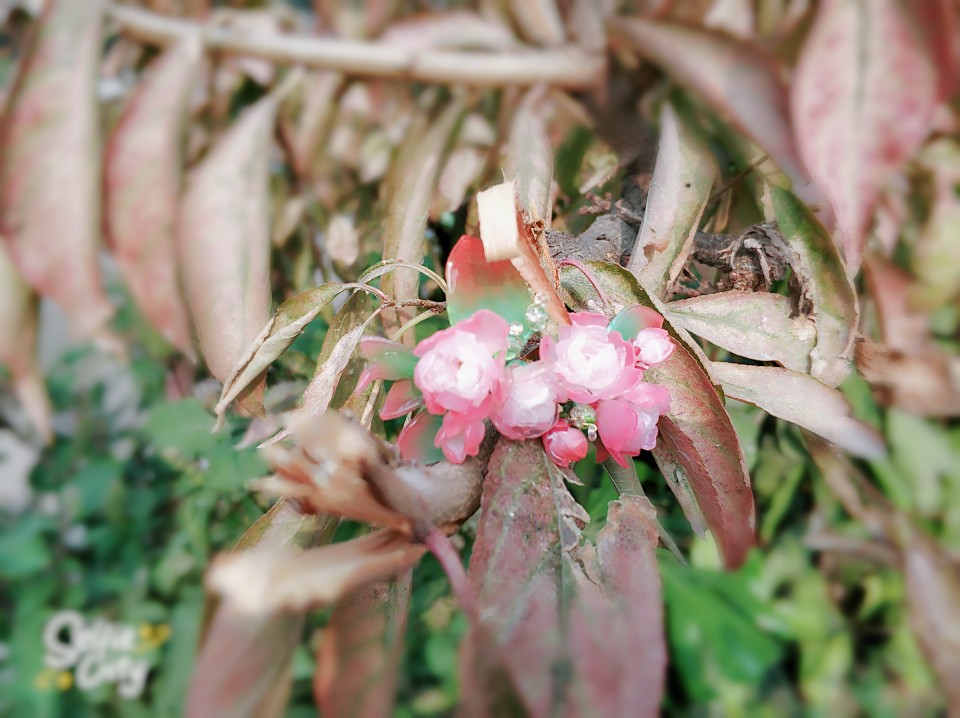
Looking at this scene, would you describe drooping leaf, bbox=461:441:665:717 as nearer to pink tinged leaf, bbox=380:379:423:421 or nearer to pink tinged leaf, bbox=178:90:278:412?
pink tinged leaf, bbox=380:379:423:421

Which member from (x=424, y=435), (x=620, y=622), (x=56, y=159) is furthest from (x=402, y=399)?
(x=56, y=159)

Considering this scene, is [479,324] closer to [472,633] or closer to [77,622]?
[472,633]

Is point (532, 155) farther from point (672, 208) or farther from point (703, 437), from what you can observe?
point (703, 437)

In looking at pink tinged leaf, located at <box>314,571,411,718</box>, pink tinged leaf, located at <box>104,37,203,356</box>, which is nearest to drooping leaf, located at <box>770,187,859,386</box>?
pink tinged leaf, located at <box>314,571,411,718</box>

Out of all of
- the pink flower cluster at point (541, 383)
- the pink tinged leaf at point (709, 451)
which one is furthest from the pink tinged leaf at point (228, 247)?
the pink tinged leaf at point (709, 451)

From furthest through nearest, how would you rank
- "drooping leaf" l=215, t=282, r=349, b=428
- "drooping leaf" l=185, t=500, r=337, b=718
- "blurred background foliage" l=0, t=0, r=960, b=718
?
"blurred background foliage" l=0, t=0, r=960, b=718
"drooping leaf" l=215, t=282, r=349, b=428
"drooping leaf" l=185, t=500, r=337, b=718

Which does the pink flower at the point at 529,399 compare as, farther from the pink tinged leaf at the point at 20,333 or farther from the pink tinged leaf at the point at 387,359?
the pink tinged leaf at the point at 20,333
